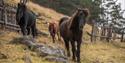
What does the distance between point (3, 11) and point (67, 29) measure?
7.33m

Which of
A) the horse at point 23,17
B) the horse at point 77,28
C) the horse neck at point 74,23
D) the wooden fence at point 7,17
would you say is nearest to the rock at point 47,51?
the horse at point 77,28

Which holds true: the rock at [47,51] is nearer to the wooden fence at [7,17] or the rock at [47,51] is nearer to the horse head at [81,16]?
the horse head at [81,16]

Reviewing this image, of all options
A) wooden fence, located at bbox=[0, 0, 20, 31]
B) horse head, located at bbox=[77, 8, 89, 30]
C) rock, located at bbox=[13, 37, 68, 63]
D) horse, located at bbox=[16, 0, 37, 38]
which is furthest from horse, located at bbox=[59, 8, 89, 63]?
wooden fence, located at bbox=[0, 0, 20, 31]

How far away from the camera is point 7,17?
23.4 m

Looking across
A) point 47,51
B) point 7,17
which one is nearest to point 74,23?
point 47,51

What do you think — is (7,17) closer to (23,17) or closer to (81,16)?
(23,17)

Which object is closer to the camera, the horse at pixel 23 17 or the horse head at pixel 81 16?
the horse head at pixel 81 16

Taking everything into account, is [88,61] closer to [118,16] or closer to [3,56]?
[3,56]

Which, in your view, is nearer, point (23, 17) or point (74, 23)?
point (74, 23)

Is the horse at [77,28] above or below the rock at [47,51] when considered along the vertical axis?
above

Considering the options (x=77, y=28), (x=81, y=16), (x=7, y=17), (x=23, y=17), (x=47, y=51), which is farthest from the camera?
(x=7, y=17)

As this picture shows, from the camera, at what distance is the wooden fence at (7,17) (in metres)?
22.5

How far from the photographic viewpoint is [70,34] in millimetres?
15906

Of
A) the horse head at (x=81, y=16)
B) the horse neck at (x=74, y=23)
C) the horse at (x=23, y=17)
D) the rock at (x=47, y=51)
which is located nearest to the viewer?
the rock at (x=47, y=51)
